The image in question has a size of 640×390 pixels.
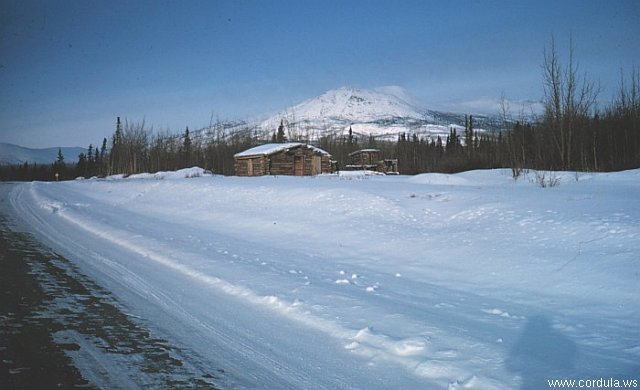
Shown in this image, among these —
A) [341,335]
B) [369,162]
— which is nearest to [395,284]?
[341,335]

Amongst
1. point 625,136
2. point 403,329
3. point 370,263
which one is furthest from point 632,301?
point 625,136

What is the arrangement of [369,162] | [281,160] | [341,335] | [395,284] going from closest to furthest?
1. [341,335]
2. [395,284]
3. [281,160]
4. [369,162]

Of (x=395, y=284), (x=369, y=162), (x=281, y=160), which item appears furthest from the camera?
(x=369, y=162)

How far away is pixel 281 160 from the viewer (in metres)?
35.3

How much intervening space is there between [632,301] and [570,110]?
21.8 meters

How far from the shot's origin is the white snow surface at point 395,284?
3.56 metres

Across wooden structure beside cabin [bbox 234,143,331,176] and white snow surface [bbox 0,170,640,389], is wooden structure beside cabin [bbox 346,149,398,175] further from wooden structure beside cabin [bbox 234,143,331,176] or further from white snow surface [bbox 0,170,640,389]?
white snow surface [bbox 0,170,640,389]

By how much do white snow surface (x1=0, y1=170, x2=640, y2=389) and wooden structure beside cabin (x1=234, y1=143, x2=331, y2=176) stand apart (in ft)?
70.8

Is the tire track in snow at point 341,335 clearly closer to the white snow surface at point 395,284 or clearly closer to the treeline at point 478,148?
the white snow surface at point 395,284

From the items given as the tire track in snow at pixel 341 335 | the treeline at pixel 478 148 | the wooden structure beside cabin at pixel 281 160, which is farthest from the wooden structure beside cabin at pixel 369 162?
the tire track in snow at pixel 341 335

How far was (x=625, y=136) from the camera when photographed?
28.0 m

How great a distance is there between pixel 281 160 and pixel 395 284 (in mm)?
29763

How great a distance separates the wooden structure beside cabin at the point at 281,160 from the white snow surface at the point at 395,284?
21.6 metres

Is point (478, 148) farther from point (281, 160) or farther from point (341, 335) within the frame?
point (341, 335)
